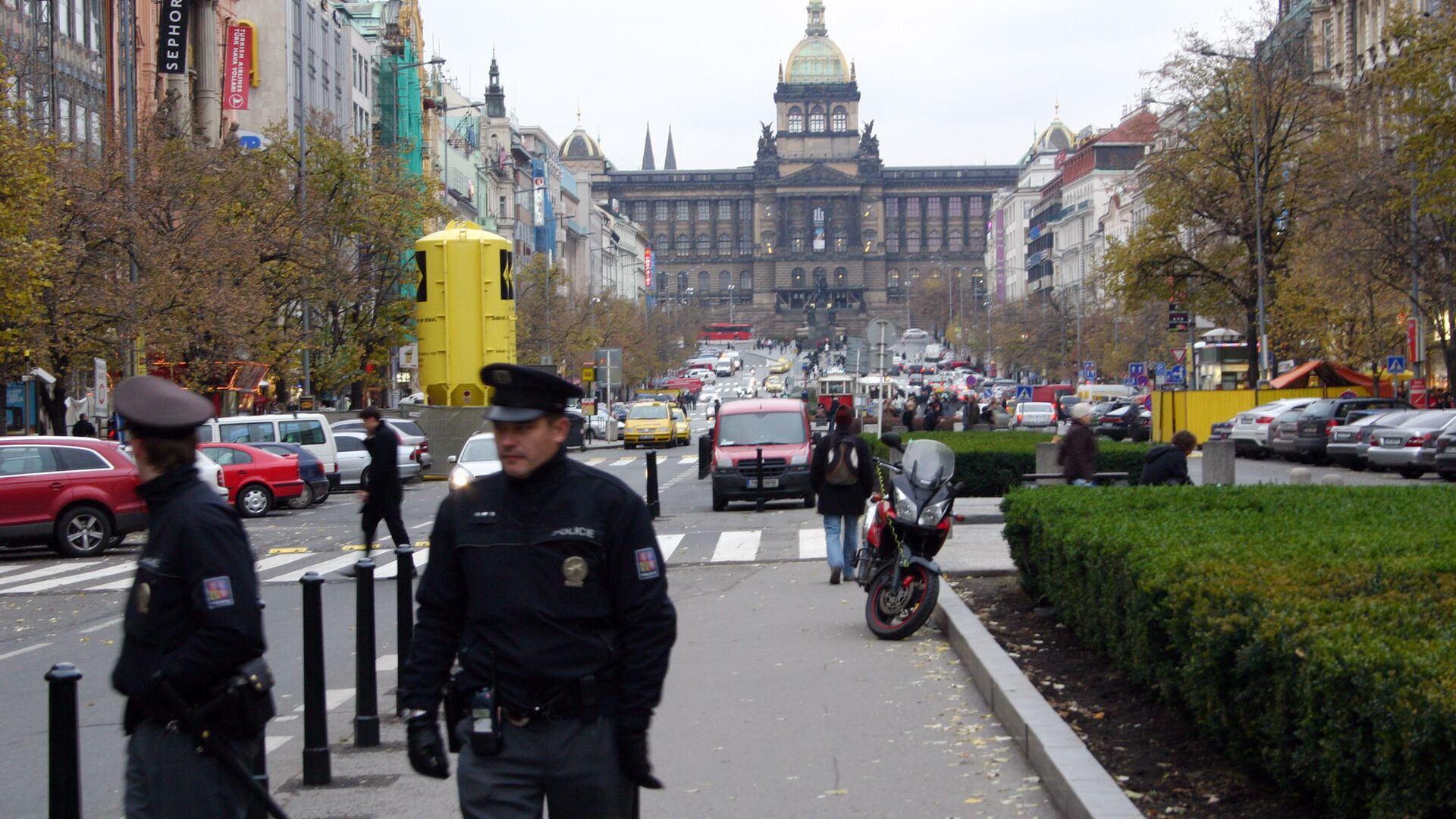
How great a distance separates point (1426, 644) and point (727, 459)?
22.9 m

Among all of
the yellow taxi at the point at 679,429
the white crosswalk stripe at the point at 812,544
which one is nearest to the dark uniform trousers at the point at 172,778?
the white crosswalk stripe at the point at 812,544

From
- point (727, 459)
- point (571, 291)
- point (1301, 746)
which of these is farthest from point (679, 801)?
point (571, 291)

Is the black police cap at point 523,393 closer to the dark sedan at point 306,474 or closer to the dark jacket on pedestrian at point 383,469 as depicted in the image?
the dark jacket on pedestrian at point 383,469

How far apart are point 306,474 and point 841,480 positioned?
1846 centimetres

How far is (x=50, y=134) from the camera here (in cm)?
3309

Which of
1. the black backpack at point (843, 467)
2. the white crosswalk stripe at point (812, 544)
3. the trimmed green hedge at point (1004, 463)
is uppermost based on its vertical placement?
the black backpack at point (843, 467)

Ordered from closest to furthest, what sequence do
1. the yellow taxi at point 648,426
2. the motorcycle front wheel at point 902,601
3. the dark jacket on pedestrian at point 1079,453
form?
the motorcycle front wheel at point 902,601 → the dark jacket on pedestrian at point 1079,453 → the yellow taxi at point 648,426

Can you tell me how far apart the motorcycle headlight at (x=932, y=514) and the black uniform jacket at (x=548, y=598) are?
26.5 ft

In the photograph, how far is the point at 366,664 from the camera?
9078 millimetres

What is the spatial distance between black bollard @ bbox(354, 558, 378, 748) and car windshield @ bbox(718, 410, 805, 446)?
20.3 m

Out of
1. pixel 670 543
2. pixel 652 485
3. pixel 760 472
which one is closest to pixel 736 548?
pixel 670 543

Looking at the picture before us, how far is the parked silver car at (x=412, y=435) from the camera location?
41125 mm

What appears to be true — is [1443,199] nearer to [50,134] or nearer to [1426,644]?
[50,134]

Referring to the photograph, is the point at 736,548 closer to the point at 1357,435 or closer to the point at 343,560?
the point at 343,560
